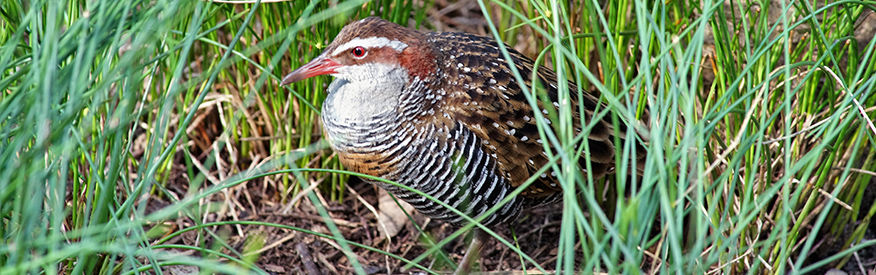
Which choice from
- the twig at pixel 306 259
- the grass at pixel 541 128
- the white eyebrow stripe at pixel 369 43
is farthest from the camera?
the twig at pixel 306 259

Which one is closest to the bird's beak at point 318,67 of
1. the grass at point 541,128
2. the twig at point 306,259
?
the grass at point 541,128

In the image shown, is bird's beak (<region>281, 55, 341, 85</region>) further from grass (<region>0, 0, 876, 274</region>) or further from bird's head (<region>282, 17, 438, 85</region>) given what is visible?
grass (<region>0, 0, 876, 274</region>)

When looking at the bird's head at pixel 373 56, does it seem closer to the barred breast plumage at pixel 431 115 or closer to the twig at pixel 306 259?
the barred breast plumage at pixel 431 115

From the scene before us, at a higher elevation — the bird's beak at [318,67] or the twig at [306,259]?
the bird's beak at [318,67]

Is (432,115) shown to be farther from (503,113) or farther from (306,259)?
(306,259)

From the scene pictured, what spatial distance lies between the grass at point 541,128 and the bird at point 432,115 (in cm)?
17

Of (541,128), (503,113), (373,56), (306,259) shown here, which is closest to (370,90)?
(373,56)

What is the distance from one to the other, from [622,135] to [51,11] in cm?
185

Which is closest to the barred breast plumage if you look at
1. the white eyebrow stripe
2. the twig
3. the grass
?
the white eyebrow stripe

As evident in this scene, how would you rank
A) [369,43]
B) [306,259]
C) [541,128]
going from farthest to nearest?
[306,259] < [369,43] < [541,128]

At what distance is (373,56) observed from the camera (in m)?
2.84

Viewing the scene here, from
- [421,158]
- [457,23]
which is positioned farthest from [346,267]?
[457,23]

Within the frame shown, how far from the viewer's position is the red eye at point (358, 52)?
2.81 metres

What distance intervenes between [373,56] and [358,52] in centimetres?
5
